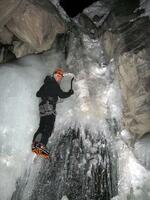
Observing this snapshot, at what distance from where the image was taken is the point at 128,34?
253 inches

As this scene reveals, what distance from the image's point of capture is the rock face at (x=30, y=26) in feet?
Answer: 22.9

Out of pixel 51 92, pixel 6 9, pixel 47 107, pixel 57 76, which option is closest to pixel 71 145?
pixel 47 107

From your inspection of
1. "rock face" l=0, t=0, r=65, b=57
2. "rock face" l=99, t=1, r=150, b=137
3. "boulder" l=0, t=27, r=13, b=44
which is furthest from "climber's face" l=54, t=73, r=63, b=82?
"boulder" l=0, t=27, r=13, b=44

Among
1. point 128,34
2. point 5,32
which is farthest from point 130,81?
point 5,32

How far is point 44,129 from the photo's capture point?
19.3ft

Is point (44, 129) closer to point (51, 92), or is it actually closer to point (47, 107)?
point (47, 107)

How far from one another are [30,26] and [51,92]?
1.92 m

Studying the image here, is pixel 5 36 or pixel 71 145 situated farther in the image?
pixel 5 36

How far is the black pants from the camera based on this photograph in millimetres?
5736

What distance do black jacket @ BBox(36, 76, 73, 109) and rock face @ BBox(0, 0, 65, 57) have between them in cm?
131

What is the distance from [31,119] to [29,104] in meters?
0.35

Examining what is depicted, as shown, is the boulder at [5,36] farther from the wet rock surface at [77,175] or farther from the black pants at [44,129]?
the wet rock surface at [77,175]

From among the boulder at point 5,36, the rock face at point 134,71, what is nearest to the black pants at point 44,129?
the rock face at point 134,71

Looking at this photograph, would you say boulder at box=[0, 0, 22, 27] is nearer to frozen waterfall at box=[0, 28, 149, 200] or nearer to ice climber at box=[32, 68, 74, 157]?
frozen waterfall at box=[0, 28, 149, 200]
